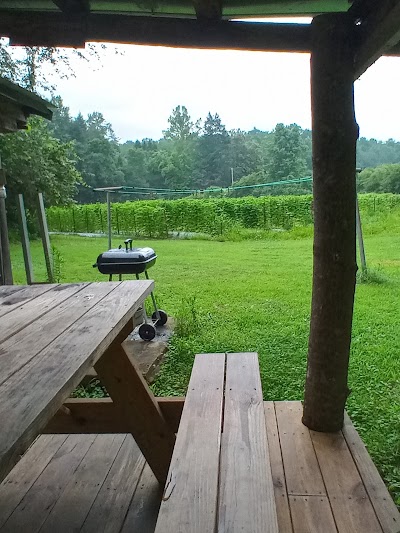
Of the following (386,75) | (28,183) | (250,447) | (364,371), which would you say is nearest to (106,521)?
(250,447)

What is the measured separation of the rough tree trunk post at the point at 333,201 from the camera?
1714mm

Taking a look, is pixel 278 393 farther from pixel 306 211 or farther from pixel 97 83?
pixel 97 83

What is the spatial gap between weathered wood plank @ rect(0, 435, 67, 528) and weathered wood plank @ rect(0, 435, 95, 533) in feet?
0.05

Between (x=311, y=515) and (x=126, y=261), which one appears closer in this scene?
(x=311, y=515)

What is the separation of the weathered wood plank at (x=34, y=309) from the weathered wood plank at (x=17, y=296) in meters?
0.01

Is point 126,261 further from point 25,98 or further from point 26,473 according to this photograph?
point 26,473

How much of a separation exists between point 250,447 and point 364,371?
2124mm

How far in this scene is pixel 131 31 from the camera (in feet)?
5.57

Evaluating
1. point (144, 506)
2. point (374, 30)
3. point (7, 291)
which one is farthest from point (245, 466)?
point (374, 30)

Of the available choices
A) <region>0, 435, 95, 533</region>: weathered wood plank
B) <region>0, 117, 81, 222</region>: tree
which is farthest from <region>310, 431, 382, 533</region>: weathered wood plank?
<region>0, 117, 81, 222</region>: tree

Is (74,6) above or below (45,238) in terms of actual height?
above

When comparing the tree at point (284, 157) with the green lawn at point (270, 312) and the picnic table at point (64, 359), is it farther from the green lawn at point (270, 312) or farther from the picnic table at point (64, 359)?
the picnic table at point (64, 359)

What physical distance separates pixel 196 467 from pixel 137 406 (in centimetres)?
69

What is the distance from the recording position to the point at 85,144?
4559 millimetres
